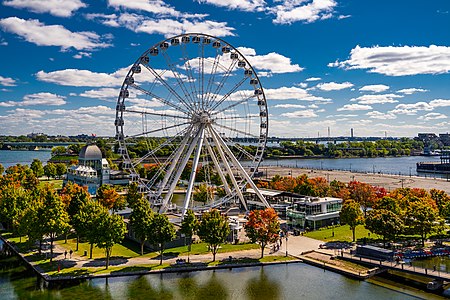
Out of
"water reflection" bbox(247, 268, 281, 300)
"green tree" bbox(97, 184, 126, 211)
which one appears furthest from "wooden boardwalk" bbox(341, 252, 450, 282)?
"green tree" bbox(97, 184, 126, 211)

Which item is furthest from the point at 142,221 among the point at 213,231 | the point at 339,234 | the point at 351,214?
the point at 339,234

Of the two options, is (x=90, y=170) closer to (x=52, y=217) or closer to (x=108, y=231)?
(x=52, y=217)

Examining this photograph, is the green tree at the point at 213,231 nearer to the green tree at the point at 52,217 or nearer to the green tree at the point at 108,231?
the green tree at the point at 108,231

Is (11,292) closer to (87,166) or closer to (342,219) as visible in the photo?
(342,219)

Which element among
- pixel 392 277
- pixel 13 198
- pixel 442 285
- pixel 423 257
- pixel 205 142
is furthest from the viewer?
pixel 205 142

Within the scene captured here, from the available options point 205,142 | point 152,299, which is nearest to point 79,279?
point 152,299

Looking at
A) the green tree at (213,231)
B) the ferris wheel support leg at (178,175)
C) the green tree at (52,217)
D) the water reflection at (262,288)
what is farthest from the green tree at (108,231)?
the ferris wheel support leg at (178,175)
